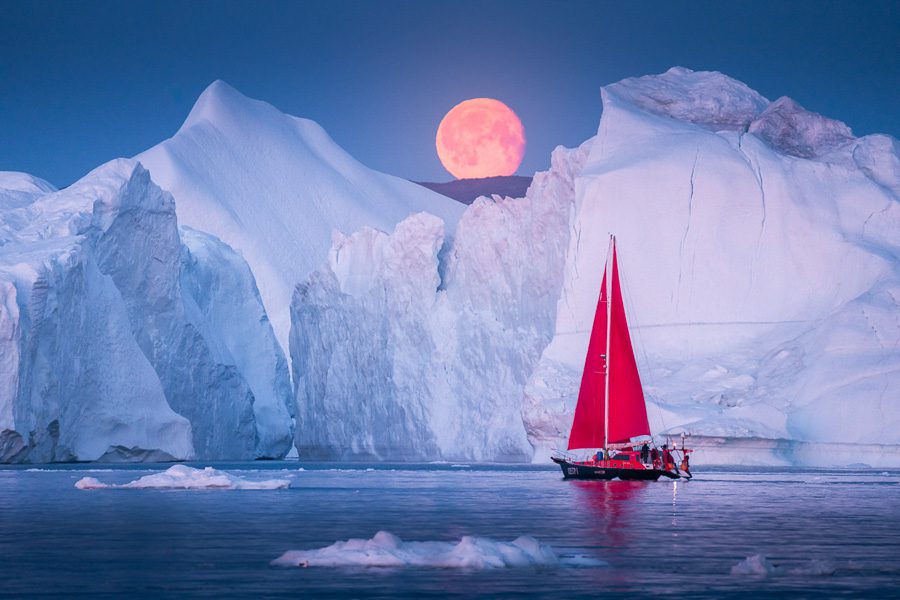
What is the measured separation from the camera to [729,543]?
1334cm

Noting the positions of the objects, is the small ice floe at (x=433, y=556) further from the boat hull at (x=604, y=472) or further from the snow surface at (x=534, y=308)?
the snow surface at (x=534, y=308)

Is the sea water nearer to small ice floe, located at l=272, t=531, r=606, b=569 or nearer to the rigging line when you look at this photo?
small ice floe, located at l=272, t=531, r=606, b=569

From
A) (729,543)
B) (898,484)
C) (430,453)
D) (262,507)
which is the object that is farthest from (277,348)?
(729,543)

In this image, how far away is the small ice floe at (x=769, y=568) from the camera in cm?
1027

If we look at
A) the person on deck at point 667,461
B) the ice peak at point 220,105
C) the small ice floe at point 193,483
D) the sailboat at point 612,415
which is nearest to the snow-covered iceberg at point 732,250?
the person on deck at point 667,461

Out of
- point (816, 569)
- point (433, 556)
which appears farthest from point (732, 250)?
point (433, 556)

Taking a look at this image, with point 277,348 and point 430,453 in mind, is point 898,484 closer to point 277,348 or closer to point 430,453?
point 430,453

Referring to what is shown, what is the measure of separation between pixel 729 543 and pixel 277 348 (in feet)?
173

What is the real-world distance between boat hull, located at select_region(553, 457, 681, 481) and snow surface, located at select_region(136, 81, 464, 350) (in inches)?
2257

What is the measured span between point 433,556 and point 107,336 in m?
36.0

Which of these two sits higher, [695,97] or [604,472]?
[695,97]

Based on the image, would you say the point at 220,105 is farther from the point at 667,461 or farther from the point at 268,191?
the point at 667,461

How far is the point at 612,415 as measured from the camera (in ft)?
107

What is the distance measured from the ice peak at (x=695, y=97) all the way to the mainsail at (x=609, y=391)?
20.9 meters
